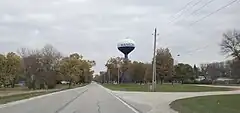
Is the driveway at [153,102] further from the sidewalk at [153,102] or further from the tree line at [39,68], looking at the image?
the tree line at [39,68]

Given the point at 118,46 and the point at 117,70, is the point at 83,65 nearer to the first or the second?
the point at 118,46

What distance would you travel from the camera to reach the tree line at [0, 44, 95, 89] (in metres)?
89.3

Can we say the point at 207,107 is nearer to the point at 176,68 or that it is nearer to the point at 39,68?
the point at 39,68

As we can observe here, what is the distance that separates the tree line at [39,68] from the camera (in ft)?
293

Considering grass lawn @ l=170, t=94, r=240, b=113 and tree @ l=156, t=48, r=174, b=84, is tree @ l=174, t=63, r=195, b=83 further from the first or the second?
grass lawn @ l=170, t=94, r=240, b=113

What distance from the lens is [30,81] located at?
8900 cm

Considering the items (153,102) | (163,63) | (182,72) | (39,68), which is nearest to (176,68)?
(182,72)

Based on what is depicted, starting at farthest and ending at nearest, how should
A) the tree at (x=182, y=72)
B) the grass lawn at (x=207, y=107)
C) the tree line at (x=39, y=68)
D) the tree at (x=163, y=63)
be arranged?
the tree at (x=182, y=72) → the tree at (x=163, y=63) → the tree line at (x=39, y=68) → the grass lawn at (x=207, y=107)

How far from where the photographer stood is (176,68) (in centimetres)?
14025

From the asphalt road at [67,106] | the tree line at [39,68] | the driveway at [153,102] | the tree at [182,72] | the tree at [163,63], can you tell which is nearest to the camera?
the asphalt road at [67,106]

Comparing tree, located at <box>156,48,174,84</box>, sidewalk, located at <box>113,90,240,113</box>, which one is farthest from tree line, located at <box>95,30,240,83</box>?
sidewalk, located at <box>113,90,240,113</box>

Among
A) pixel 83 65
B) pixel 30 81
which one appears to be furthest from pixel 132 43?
pixel 30 81

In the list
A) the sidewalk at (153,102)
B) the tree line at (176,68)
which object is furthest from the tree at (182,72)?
the sidewalk at (153,102)

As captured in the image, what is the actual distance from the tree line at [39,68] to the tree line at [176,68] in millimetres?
19574
